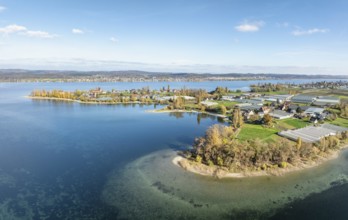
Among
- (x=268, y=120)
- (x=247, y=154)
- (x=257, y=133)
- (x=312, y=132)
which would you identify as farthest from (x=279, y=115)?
(x=247, y=154)

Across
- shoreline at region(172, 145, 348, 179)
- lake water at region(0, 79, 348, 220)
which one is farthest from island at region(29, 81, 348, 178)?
lake water at region(0, 79, 348, 220)

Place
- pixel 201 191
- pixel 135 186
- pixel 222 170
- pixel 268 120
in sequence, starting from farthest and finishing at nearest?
1. pixel 268 120
2. pixel 222 170
3. pixel 135 186
4. pixel 201 191

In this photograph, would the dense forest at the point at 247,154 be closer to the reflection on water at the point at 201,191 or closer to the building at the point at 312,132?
the reflection on water at the point at 201,191

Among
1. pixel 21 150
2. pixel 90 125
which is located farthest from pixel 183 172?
pixel 90 125

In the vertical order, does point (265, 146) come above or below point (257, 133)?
above

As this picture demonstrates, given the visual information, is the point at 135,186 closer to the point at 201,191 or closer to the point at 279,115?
the point at 201,191

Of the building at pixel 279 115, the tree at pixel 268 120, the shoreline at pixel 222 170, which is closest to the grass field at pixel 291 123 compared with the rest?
the building at pixel 279 115
